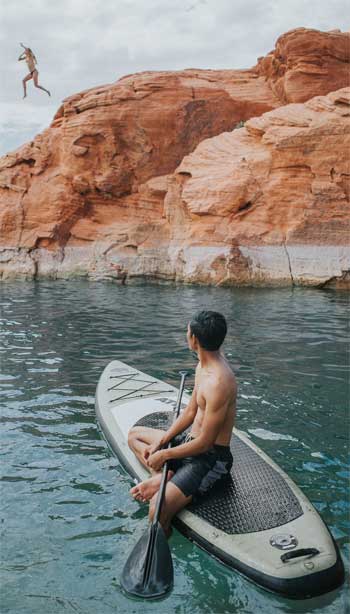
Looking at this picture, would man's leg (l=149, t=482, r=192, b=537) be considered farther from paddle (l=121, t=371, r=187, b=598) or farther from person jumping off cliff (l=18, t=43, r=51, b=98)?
person jumping off cliff (l=18, t=43, r=51, b=98)

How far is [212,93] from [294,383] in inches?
734

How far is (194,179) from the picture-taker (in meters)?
18.7

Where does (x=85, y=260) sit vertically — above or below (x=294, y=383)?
above

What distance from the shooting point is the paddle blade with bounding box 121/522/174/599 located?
8.98ft

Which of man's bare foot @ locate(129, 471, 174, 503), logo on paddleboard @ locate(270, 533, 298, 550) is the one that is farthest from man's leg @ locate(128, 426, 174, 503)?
logo on paddleboard @ locate(270, 533, 298, 550)

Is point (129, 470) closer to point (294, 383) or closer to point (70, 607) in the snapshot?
point (70, 607)

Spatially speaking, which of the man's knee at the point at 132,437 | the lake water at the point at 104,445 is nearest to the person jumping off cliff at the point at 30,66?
the lake water at the point at 104,445

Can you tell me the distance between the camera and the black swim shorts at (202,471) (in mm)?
3336

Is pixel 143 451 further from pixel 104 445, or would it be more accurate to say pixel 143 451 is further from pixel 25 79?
pixel 25 79

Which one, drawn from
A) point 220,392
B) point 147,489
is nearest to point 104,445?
point 147,489

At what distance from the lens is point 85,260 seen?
2155cm

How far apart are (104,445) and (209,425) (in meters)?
1.70

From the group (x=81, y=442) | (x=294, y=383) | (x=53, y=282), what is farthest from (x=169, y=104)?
(x=81, y=442)

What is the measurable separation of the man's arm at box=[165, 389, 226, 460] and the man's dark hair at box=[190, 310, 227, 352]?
294 mm
